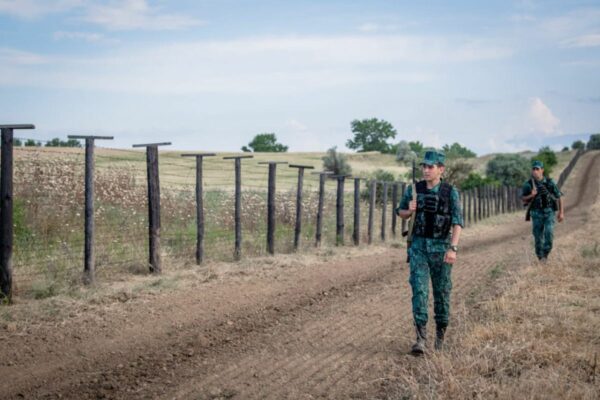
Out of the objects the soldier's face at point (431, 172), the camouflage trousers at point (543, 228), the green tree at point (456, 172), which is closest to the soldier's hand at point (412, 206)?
the soldier's face at point (431, 172)

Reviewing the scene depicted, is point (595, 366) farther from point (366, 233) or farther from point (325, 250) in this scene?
point (366, 233)

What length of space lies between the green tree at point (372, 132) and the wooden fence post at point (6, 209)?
103 metres

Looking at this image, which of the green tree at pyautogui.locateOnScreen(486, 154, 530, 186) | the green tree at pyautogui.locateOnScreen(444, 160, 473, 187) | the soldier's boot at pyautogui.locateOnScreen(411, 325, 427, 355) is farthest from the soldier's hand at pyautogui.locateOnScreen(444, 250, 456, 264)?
the green tree at pyautogui.locateOnScreen(486, 154, 530, 186)

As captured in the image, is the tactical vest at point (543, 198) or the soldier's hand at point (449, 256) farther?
the tactical vest at point (543, 198)

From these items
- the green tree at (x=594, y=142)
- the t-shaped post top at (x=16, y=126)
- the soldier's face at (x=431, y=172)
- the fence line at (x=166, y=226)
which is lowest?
the fence line at (x=166, y=226)

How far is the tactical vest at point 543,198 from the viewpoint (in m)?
12.8

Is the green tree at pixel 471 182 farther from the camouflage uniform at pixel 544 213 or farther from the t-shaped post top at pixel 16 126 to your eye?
the t-shaped post top at pixel 16 126

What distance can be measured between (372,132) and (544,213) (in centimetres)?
10055

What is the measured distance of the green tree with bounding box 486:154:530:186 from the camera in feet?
204

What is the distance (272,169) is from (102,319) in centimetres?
786

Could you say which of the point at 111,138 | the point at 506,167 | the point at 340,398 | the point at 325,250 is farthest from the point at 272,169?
the point at 506,167

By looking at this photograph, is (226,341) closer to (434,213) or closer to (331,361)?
(331,361)

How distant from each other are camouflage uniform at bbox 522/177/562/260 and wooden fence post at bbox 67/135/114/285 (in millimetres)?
8139

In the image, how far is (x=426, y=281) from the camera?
24.0 ft
